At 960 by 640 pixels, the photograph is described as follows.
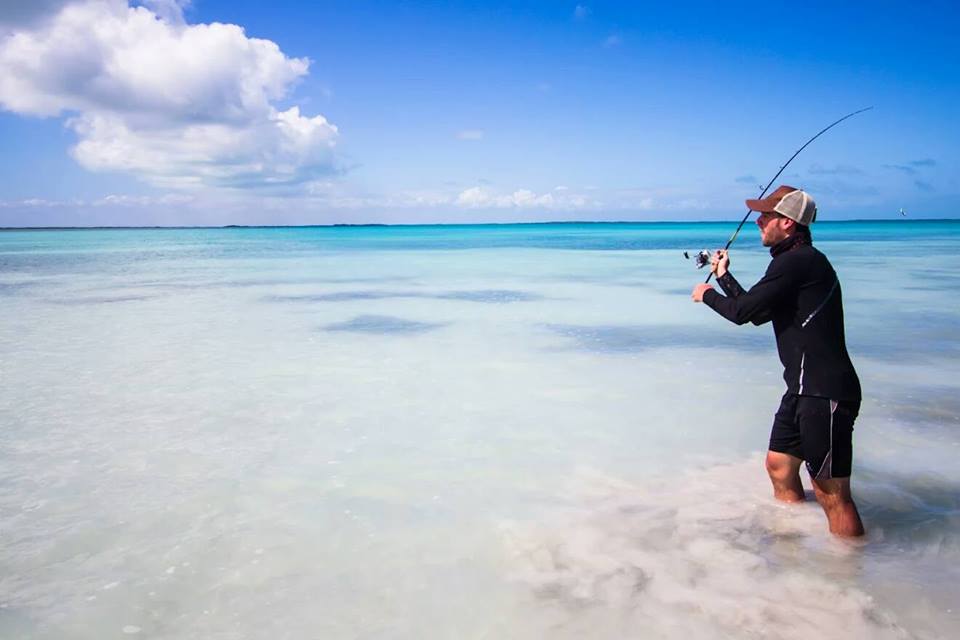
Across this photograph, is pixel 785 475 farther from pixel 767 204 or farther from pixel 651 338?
pixel 651 338

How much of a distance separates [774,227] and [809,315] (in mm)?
466

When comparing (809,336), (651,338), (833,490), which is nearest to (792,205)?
(809,336)

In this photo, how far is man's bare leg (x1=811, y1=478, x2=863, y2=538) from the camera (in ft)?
10.7

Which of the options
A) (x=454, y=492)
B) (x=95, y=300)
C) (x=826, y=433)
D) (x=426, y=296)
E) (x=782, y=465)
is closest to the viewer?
(x=826, y=433)

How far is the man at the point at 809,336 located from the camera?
3166mm

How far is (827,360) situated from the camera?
125 inches

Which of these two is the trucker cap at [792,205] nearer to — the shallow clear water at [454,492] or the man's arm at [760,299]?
the man's arm at [760,299]

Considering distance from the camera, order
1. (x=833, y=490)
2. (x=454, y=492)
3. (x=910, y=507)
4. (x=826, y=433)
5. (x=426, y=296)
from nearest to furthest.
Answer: (x=826, y=433), (x=833, y=490), (x=910, y=507), (x=454, y=492), (x=426, y=296)

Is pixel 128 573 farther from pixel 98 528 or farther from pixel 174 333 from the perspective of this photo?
pixel 174 333

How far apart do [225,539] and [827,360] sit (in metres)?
3.12

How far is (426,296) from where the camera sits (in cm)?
1515

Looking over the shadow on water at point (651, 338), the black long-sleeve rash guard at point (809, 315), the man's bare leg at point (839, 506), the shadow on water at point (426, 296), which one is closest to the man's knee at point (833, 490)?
the man's bare leg at point (839, 506)

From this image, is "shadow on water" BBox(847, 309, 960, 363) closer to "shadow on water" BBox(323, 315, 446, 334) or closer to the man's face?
the man's face

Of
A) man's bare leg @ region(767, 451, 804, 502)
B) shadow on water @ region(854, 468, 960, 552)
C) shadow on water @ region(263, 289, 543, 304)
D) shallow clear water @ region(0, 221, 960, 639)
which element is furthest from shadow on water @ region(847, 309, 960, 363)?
shadow on water @ region(263, 289, 543, 304)
